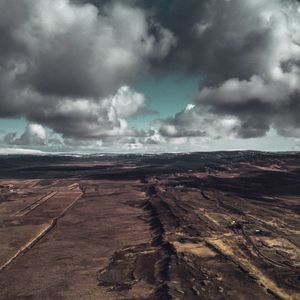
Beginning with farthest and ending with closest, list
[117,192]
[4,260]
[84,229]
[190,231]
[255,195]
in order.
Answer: [117,192]
[255,195]
[84,229]
[190,231]
[4,260]

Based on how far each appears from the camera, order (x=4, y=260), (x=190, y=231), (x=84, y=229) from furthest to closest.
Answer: (x=84, y=229) → (x=190, y=231) → (x=4, y=260)

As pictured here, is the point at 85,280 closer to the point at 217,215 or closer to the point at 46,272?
the point at 46,272

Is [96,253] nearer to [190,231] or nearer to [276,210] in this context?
[190,231]

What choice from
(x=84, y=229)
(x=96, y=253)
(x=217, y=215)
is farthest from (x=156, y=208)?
(x=96, y=253)

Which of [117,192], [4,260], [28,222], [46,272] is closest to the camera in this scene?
[46,272]

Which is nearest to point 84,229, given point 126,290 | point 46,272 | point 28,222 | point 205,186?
point 28,222

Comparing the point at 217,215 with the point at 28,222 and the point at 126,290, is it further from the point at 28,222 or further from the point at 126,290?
the point at 126,290

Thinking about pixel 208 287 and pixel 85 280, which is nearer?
pixel 208 287

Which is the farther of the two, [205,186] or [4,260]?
[205,186]

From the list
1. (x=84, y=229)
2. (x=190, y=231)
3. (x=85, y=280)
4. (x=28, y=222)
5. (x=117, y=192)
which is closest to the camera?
(x=85, y=280)
